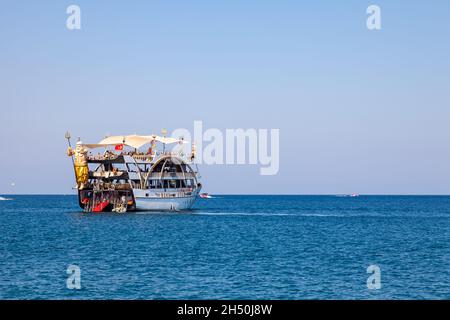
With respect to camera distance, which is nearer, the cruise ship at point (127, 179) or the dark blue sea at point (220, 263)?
the dark blue sea at point (220, 263)

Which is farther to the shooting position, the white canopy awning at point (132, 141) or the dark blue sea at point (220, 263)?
the white canopy awning at point (132, 141)

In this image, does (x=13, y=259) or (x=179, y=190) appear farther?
(x=179, y=190)

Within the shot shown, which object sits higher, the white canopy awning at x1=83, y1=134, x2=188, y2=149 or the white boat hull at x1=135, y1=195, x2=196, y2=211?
the white canopy awning at x1=83, y1=134, x2=188, y2=149

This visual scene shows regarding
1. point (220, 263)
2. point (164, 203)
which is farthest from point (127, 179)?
point (220, 263)

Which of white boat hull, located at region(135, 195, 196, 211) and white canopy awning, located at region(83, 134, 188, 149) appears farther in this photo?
white canopy awning, located at region(83, 134, 188, 149)

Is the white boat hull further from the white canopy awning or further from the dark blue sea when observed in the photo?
the dark blue sea

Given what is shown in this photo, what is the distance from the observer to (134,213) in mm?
106562

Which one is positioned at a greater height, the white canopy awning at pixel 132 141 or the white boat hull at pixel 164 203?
the white canopy awning at pixel 132 141

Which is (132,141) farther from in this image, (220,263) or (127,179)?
(220,263)

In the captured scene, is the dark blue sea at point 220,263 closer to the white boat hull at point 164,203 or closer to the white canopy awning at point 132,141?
the white boat hull at point 164,203

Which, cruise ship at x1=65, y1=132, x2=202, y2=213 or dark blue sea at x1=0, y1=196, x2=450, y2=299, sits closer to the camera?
dark blue sea at x1=0, y1=196, x2=450, y2=299

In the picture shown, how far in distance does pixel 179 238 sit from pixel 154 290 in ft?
104
